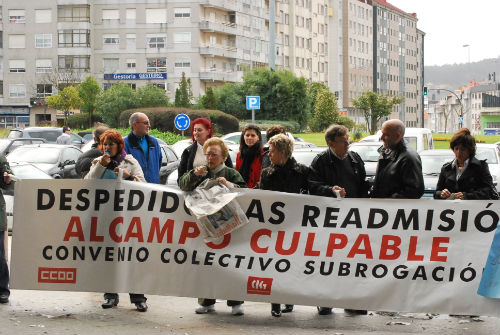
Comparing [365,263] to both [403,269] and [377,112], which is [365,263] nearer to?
[403,269]

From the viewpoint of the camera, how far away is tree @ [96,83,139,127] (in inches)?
3034

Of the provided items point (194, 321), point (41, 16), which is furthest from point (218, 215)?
point (41, 16)

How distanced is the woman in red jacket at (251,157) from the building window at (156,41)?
306ft

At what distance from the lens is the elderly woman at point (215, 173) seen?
864 centimetres

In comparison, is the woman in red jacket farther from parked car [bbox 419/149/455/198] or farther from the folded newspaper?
parked car [bbox 419/149/455/198]

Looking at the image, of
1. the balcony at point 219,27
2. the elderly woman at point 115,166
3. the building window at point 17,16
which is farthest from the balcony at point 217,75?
the elderly woman at point 115,166

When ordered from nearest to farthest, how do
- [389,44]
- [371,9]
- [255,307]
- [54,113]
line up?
[255,307] → [54,113] → [371,9] → [389,44]

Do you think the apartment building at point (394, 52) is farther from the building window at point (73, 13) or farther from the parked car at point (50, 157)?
the parked car at point (50, 157)

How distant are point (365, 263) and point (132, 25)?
9579 centimetres

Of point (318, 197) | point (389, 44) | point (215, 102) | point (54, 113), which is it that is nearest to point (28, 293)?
point (318, 197)

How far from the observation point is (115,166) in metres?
9.20

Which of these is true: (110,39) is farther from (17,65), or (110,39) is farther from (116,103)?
(116,103)

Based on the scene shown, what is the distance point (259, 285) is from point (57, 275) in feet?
6.25

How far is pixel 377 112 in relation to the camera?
106 m
